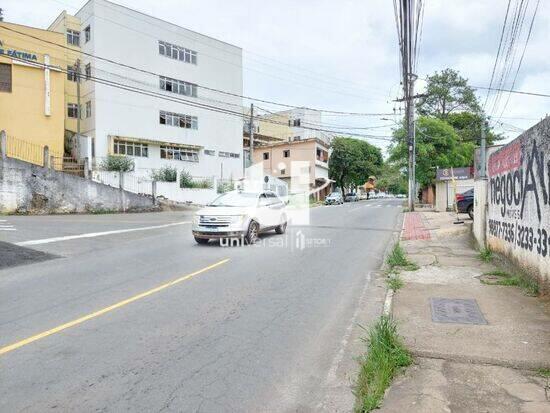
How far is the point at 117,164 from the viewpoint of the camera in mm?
30656

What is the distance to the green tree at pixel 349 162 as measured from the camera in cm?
6334

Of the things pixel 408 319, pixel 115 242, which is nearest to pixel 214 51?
pixel 115 242

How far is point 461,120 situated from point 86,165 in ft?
150

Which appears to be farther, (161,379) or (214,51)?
(214,51)

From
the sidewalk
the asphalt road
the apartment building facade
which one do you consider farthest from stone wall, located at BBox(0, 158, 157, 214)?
the apartment building facade

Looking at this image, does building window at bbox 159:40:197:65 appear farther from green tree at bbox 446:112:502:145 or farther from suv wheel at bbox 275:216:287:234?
green tree at bbox 446:112:502:145

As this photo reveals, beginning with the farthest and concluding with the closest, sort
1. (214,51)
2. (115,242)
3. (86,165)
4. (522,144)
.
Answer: (214,51), (86,165), (115,242), (522,144)

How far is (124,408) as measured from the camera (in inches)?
140

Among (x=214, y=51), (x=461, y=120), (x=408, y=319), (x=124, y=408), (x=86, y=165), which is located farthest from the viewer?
(x=461, y=120)

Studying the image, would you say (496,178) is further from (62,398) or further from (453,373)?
(62,398)

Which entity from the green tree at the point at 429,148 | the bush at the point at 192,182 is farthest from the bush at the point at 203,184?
the green tree at the point at 429,148

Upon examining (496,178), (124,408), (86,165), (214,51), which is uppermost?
(214,51)

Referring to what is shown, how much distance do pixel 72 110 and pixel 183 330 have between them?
118 feet

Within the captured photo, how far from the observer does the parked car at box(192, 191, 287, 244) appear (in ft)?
41.2
